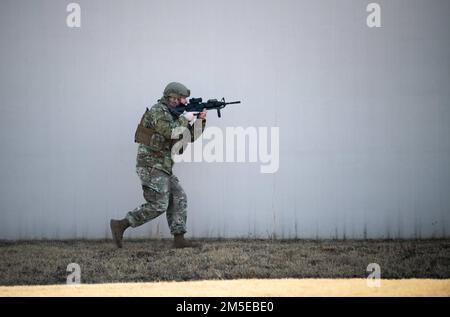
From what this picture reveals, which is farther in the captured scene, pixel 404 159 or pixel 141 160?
pixel 404 159

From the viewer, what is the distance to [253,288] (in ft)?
16.7

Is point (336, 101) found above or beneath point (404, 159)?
above

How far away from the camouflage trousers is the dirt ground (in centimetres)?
33

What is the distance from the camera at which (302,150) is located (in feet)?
25.8

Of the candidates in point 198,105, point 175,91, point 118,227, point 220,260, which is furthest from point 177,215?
point 175,91

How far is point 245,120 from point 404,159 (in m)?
2.08

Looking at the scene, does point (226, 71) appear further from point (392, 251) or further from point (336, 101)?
point (392, 251)

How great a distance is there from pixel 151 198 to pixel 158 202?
100 millimetres

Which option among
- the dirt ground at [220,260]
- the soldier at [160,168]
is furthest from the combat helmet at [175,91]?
the dirt ground at [220,260]

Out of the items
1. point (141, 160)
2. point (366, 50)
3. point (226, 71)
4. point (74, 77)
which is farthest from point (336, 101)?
point (74, 77)

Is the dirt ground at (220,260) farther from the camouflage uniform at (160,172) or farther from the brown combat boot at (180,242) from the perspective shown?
the camouflage uniform at (160,172)

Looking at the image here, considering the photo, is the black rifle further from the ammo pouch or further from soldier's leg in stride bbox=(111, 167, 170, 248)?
soldier's leg in stride bbox=(111, 167, 170, 248)

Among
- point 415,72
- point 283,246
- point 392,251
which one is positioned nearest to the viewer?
point 392,251

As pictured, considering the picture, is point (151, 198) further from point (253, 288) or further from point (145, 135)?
point (253, 288)
